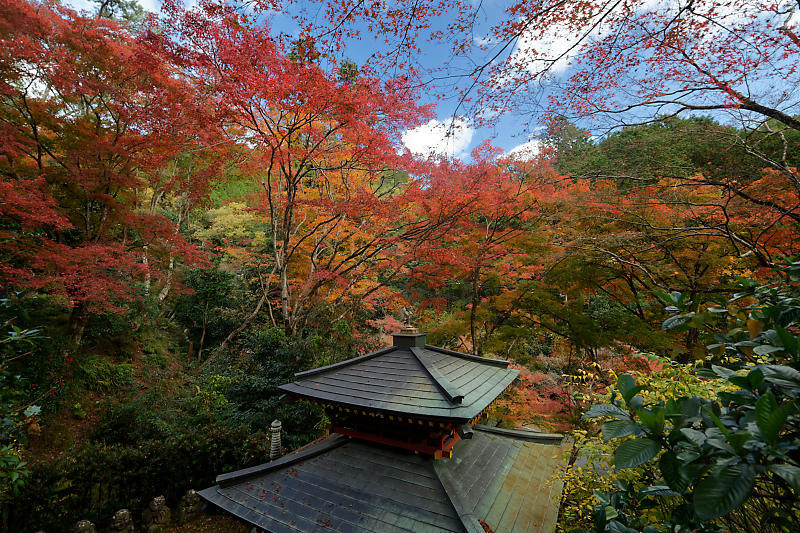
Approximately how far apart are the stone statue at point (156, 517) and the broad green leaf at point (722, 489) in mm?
8542

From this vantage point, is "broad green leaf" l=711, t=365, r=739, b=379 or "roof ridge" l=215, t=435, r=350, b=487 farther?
"roof ridge" l=215, t=435, r=350, b=487

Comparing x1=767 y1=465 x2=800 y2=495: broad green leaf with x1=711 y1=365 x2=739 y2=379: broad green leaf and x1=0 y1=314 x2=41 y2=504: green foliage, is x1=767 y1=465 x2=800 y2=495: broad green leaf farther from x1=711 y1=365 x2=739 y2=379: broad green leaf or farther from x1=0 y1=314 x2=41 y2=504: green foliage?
x1=0 y1=314 x2=41 y2=504: green foliage

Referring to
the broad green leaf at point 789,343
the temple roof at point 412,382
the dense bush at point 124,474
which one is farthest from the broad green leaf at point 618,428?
the dense bush at point 124,474

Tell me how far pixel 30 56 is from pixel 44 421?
7.90m

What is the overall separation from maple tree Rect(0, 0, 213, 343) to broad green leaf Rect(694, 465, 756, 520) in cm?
862

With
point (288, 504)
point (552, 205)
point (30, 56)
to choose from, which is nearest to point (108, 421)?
point (288, 504)

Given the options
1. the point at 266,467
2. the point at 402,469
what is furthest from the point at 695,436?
the point at 266,467

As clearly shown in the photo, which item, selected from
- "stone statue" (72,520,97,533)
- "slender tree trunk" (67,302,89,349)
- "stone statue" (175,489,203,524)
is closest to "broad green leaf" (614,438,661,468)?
"stone statue" (175,489,203,524)

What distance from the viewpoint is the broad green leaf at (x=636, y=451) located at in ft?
3.69

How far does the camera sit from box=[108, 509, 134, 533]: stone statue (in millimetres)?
5340

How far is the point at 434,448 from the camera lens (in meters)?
4.12

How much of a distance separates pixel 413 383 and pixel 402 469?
3.74 ft

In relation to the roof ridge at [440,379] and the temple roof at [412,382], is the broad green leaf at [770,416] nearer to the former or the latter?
the temple roof at [412,382]

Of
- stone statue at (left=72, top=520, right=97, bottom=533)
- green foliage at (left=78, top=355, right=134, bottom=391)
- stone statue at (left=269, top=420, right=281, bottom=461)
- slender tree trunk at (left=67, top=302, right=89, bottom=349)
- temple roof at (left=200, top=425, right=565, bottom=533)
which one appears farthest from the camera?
green foliage at (left=78, top=355, right=134, bottom=391)
